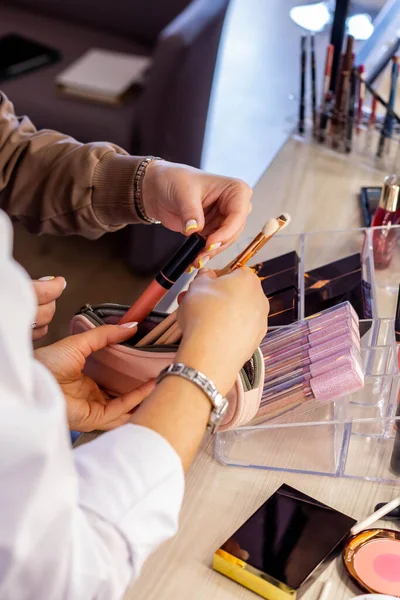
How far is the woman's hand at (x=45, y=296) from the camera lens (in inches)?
32.2

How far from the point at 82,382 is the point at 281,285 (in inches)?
11.2

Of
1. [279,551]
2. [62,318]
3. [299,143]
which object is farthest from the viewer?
[62,318]

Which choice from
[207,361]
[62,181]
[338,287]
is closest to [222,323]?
[207,361]

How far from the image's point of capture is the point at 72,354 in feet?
2.41

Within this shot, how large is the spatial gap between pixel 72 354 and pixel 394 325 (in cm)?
34

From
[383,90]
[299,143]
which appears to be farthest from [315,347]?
[383,90]

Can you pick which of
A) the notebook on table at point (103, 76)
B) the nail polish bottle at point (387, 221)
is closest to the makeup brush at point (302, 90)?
the nail polish bottle at point (387, 221)

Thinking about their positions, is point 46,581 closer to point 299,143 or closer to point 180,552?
point 180,552

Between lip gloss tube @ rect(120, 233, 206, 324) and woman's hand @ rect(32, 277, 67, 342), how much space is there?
104mm

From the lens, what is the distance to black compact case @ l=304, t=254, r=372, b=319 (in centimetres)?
89

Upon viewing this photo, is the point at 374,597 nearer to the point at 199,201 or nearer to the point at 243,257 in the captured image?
the point at 243,257

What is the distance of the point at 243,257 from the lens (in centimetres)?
73

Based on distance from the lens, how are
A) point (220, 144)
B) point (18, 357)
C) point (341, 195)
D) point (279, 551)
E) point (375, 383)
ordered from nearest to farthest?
point (18, 357), point (279, 551), point (375, 383), point (341, 195), point (220, 144)

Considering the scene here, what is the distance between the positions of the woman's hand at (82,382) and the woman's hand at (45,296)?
97mm
